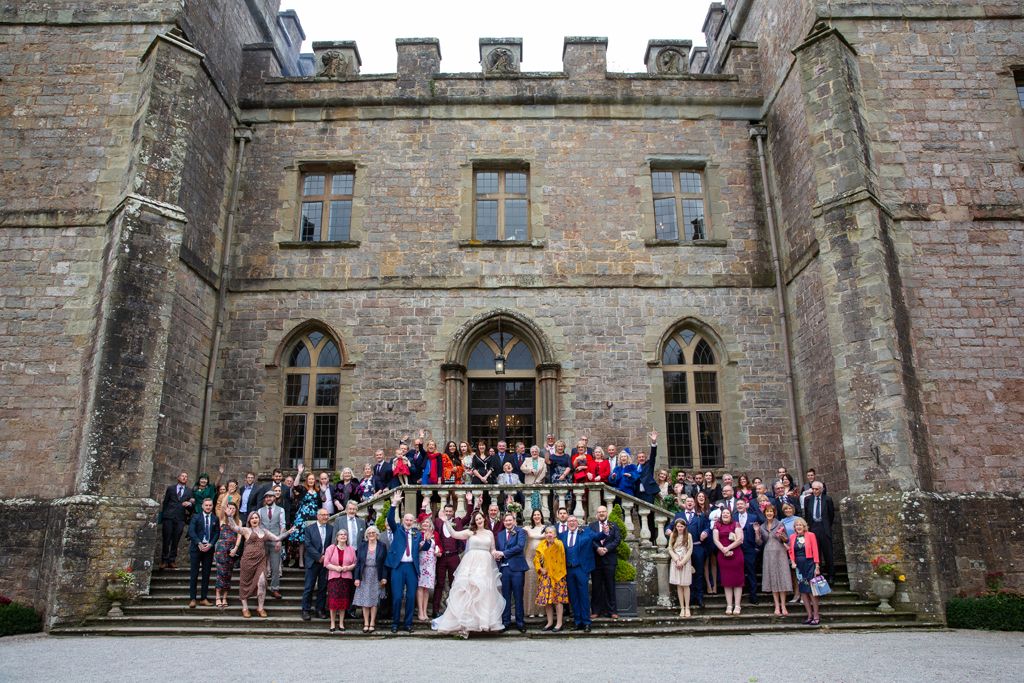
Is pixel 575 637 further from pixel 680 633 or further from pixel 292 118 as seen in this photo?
pixel 292 118

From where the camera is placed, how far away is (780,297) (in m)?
14.5

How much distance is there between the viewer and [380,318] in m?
14.5

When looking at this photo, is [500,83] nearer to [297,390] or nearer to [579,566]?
[297,390]

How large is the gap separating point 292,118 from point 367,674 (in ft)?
40.5

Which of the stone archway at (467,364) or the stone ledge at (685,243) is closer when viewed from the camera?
the stone archway at (467,364)

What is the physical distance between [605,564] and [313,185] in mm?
10099

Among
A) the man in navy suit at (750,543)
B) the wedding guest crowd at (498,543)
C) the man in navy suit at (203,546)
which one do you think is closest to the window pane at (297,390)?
the wedding guest crowd at (498,543)

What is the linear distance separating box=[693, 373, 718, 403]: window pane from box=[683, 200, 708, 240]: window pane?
2.89 m

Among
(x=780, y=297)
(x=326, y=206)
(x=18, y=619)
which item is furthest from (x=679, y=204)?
(x=18, y=619)

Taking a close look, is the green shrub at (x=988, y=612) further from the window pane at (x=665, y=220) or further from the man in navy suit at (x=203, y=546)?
the man in navy suit at (x=203, y=546)

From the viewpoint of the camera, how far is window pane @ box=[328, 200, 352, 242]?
1530 centimetres

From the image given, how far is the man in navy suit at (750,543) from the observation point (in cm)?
1030

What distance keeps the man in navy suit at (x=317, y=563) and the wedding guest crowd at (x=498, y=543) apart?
14 millimetres

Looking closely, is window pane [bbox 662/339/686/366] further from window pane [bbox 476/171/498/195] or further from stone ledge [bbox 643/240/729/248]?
window pane [bbox 476/171/498/195]
